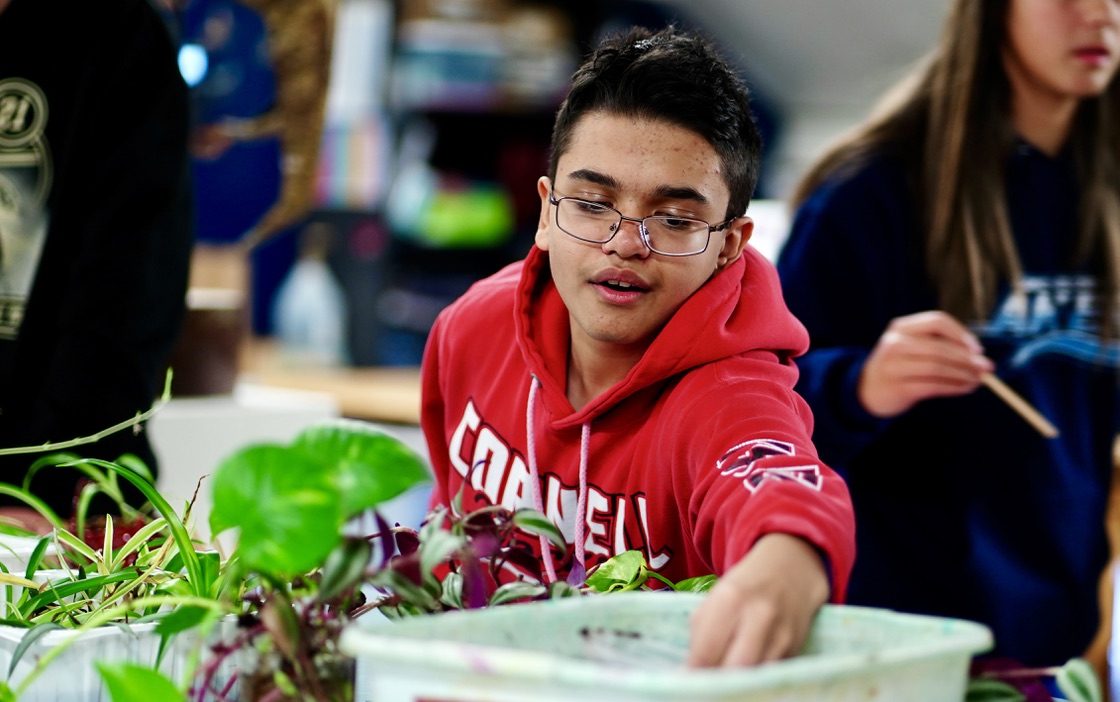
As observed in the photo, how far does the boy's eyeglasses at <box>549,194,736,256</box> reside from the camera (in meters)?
0.90

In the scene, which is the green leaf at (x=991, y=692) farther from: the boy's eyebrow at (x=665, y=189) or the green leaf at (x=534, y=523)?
the boy's eyebrow at (x=665, y=189)

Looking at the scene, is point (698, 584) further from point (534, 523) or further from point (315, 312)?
point (315, 312)

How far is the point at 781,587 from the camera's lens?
593 mm

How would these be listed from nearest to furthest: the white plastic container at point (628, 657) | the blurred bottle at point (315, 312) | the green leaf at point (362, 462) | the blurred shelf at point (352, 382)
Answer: the white plastic container at point (628, 657), the green leaf at point (362, 462), the blurred shelf at point (352, 382), the blurred bottle at point (315, 312)

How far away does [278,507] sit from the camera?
560mm

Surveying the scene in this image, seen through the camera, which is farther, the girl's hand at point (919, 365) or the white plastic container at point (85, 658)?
the girl's hand at point (919, 365)

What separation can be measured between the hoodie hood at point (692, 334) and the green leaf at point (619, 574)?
0.21 metres

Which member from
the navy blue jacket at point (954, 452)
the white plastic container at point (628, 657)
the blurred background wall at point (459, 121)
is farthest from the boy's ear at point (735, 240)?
the blurred background wall at point (459, 121)

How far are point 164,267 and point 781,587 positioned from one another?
972mm

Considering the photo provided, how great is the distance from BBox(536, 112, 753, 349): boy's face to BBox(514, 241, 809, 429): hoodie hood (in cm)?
2

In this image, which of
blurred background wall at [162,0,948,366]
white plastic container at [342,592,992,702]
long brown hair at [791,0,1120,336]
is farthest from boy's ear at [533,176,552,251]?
blurred background wall at [162,0,948,366]

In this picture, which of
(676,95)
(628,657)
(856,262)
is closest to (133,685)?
(628,657)

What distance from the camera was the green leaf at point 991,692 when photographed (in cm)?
59

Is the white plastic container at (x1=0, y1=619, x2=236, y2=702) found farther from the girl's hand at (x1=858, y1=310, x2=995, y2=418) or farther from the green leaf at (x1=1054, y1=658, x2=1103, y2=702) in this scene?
the girl's hand at (x1=858, y1=310, x2=995, y2=418)
